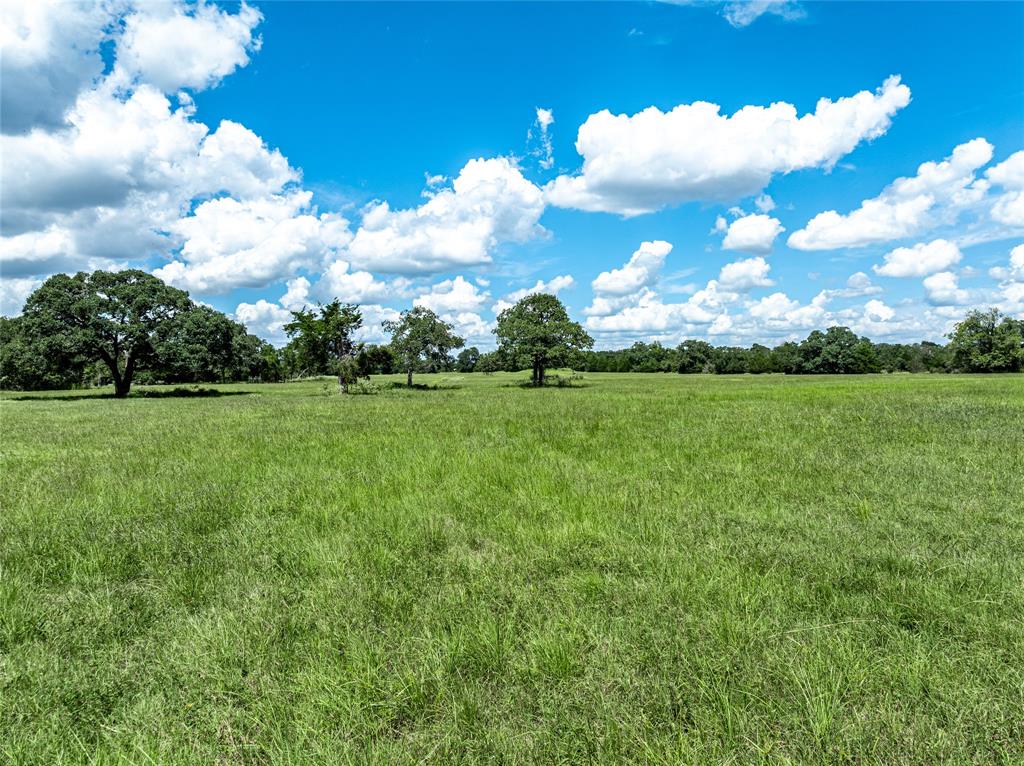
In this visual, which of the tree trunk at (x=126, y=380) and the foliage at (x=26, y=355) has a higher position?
the foliage at (x=26, y=355)

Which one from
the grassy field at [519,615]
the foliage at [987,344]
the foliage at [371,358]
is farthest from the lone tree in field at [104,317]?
the foliage at [987,344]

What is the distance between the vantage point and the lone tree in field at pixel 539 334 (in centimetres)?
5394

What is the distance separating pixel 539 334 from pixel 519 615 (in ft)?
164

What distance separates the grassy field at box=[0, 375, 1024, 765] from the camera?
3.01 m

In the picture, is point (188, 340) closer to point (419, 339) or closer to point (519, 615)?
point (419, 339)

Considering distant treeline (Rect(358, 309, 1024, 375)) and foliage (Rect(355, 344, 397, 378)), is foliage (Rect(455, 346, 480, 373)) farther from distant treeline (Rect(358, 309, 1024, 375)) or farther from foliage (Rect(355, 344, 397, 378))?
foliage (Rect(355, 344, 397, 378))

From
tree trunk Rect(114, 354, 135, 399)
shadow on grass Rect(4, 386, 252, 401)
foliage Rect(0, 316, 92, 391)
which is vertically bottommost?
shadow on grass Rect(4, 386, 252, 401)

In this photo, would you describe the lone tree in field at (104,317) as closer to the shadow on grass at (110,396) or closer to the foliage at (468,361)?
the shadow on grass at (110,396)

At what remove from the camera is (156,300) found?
142 ft

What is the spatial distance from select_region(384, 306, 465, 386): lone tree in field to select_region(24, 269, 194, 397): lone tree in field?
21290mm

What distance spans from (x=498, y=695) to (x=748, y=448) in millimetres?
9938

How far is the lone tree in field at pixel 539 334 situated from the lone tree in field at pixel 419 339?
6.69 m

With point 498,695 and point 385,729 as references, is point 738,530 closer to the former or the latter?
point 498,695

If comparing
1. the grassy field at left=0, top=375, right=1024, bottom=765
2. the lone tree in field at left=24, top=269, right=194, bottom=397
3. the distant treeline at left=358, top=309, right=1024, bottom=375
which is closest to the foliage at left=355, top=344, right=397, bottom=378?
the distant treeline at left=358, top=309, right=1024, bottom=375
